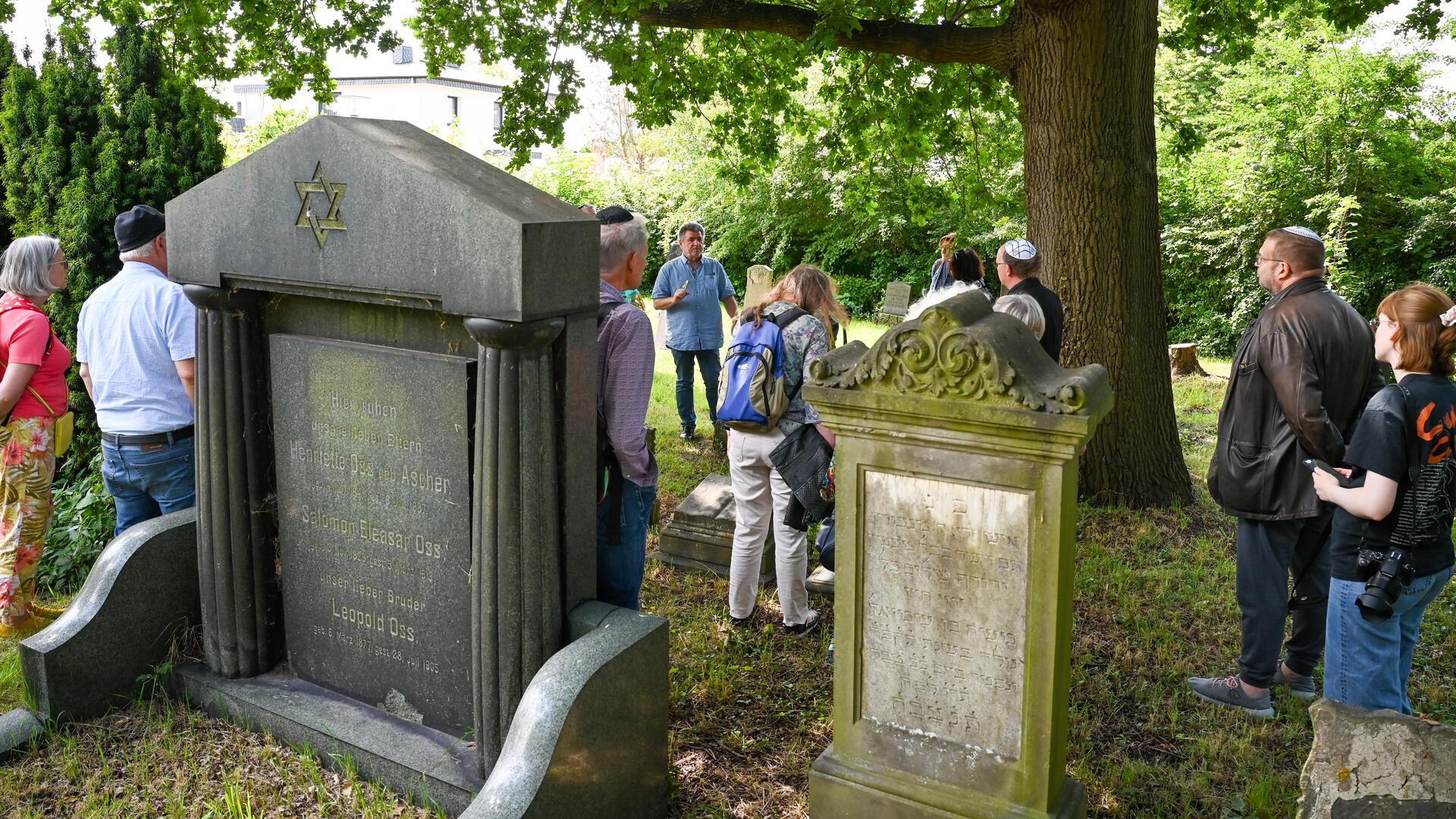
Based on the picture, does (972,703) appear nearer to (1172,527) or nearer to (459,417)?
(459,417)

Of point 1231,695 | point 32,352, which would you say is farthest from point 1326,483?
point 32,352

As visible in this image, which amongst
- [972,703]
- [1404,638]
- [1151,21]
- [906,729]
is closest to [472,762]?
[906,729]

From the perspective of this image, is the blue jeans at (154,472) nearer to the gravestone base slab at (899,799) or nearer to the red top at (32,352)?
the red top at (32,352)

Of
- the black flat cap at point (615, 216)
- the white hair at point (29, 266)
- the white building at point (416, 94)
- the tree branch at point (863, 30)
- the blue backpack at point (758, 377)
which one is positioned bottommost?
the blue backpack at point (758, 377)

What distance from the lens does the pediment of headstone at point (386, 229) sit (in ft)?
11.0

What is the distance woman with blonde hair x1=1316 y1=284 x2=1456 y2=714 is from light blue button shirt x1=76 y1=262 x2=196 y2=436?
4.85 meters

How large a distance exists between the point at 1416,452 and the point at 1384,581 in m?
0.46

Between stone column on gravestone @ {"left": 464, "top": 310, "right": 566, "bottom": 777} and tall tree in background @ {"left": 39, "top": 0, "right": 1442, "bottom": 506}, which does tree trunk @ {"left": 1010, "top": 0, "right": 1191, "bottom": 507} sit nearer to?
tall tree in background @ {"left": 39, "top": 0, "right": 1442, "bottom": 506}

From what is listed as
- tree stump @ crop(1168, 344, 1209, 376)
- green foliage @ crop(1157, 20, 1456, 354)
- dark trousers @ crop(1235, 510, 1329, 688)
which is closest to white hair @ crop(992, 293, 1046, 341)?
dark trousers @ crop(1235, 510, 1329, 688)

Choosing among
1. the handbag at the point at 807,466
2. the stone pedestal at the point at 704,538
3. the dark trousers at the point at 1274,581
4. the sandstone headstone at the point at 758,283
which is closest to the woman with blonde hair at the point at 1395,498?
the dark trousers at the point at 1274,581

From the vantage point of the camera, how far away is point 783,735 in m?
4.46

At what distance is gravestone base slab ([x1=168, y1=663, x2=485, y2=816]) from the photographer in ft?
12.3

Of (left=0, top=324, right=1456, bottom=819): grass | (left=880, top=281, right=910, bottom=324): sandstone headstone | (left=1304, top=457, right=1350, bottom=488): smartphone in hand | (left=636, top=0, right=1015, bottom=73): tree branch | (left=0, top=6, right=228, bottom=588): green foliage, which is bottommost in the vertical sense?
(left=0, top=324, right=1456, bottom=819): grass

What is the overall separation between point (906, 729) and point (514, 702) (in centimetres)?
137
